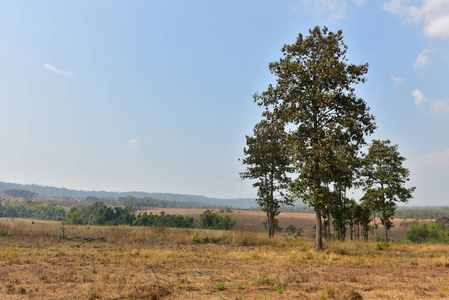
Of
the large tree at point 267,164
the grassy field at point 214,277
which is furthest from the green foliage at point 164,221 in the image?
the grassy field at point 214,277

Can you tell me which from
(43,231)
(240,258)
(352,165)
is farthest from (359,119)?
(43,231)

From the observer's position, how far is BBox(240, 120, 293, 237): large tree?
102 feet

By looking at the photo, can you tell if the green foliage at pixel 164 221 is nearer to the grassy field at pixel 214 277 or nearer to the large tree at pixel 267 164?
the large tree at pixel 267 164

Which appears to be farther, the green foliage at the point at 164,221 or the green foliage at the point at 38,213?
the green foliage at the point at 38,213

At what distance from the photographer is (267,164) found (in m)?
31.2

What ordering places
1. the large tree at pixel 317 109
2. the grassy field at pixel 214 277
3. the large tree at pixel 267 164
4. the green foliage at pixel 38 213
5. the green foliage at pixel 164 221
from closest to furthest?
the grassy field at pixel 214 277 < the large tree at pixel 317 109 < the large tree at pixel 267 164 < the green foliage at pixel 164 221 < the green foliage at pixel 38 213

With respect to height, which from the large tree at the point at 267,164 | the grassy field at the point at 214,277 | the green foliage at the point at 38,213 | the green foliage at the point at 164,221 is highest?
the large tree at the point at 267,164

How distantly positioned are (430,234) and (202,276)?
97.8m

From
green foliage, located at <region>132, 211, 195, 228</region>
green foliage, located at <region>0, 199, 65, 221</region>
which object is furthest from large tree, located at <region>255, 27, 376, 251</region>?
green foliage, located at <region>0, 199, 65, 221</region>

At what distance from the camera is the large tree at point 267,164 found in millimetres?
31188

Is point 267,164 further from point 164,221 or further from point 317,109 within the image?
point 164,221

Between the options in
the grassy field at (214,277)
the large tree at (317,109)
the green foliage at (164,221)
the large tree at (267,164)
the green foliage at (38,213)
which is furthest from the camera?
the green foliage at (38,213)

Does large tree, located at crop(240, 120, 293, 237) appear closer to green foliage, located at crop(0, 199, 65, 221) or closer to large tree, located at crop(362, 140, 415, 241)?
large tree, located at crop(362, 140, 415, 241)

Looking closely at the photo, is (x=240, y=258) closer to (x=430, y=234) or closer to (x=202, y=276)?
(x=202, y=276)
